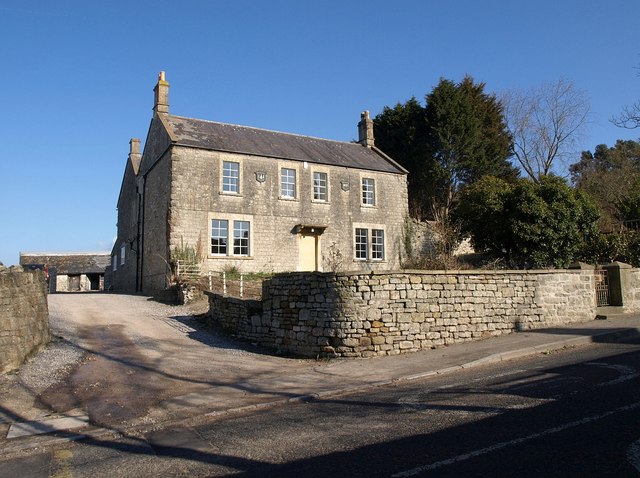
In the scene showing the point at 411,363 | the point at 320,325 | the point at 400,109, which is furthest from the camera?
the point at 400,109

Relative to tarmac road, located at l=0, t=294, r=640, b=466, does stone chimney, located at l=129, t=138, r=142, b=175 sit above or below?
above

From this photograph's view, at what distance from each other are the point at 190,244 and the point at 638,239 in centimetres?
1921

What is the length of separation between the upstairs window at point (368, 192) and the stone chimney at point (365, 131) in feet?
15.0

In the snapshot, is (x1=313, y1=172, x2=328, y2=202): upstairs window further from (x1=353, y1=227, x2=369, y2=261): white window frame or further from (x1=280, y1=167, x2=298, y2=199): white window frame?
(x1=353, y1=227, x2=369, y2=261): white window frame

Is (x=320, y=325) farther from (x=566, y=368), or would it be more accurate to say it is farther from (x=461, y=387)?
(x=566, y=368)

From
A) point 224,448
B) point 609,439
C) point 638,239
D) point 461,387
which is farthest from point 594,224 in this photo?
point 224,448

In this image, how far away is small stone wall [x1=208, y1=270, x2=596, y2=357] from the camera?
37.1ft

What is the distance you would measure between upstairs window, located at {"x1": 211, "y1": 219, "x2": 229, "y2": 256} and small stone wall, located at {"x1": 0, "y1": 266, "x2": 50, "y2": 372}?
11783 mm

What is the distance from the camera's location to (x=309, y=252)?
25.6 metres

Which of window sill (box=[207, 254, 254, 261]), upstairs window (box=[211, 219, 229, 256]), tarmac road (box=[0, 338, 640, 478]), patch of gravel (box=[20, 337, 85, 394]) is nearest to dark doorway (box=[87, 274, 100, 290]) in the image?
upstairs window (box=[211, 219, 229, 256])

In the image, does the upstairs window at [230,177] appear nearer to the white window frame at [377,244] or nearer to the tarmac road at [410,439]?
the white window frame at [377,244]

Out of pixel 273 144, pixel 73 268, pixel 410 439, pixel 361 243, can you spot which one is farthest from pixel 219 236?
pixel 73 268

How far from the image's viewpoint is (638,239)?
2061cm

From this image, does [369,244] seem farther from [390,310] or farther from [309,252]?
[390,310]
